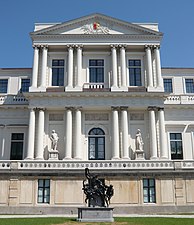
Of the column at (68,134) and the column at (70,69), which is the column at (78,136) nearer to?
the column at (68,134)

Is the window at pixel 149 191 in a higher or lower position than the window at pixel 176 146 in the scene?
lower

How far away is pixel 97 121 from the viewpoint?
40438mm

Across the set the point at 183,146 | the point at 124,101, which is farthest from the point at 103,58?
the point at 183,146

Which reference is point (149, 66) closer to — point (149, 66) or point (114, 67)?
point (149, 66)

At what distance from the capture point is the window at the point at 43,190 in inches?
1158

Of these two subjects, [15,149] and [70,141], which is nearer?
[70,141]

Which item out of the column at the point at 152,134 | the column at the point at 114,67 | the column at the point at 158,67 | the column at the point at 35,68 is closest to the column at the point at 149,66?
the column at the point at 158,67

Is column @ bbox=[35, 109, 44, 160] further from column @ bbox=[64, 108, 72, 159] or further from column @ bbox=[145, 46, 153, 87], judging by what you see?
column @ bbox=[145, 46, 153, 87]

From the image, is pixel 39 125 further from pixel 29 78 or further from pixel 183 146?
pixel 183 146

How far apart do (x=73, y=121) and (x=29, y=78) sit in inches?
401

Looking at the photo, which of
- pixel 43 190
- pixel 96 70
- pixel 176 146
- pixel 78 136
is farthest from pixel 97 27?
pixel 43 190

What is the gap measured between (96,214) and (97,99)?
20.2 m

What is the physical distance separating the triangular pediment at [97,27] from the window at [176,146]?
12.8 meters

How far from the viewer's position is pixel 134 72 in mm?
42469
